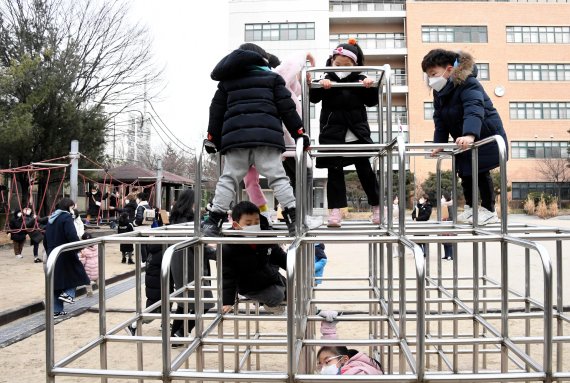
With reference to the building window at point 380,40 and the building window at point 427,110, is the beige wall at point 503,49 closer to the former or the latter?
the building window at point 427,110

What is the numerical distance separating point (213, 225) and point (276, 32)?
34350 millimetres

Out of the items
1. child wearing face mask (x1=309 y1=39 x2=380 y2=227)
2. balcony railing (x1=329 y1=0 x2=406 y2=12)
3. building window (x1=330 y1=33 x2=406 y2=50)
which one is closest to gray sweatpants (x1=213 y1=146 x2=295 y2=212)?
child wearing face mask (x1=309 y1=39 x2=380 y2=227)

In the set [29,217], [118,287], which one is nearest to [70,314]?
[118,287]

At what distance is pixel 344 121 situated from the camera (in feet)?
13.4

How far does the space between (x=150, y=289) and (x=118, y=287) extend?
4.62 meters

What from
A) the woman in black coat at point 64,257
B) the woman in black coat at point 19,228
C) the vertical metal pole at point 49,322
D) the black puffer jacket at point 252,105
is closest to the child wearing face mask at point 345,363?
the black puffer jacket at point 252,105

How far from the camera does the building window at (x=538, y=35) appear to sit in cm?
3894

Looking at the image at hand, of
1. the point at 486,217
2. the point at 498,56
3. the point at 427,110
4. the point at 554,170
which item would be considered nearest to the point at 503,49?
the point at 498,56

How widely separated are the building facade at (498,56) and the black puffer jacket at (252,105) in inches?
1417

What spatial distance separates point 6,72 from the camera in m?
16.0

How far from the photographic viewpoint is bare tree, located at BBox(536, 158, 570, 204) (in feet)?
127

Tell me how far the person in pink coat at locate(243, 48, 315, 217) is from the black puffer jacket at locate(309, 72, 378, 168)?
17 cm

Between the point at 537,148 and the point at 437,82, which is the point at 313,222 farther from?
the point at 537,148

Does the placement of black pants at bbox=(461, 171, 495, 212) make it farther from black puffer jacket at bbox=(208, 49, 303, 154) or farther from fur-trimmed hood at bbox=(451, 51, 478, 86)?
black puffer jacket at bbox=(208, 49, 303, 154)
